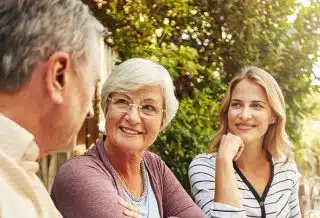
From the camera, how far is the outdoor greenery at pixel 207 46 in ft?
16.3

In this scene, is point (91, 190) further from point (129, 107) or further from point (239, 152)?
point (239, 152)

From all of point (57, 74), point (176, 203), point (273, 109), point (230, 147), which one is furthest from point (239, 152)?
point (57, 74)

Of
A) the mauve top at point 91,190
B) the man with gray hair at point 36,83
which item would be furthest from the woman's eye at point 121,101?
the man with gray hair at point 36,83

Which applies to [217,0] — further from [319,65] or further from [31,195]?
[31,195]

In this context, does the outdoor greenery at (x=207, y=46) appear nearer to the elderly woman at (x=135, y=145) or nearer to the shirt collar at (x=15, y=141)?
the elderly woman at (x=135, y=145)

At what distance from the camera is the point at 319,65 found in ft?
19.2

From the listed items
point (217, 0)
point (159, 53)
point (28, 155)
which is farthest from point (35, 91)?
point (217, 0)

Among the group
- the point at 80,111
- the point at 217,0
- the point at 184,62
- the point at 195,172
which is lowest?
the point at 195,172

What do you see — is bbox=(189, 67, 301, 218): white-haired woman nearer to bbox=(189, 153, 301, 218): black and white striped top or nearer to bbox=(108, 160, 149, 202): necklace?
bbox=(189, 153, 301, 218): black and white striped top

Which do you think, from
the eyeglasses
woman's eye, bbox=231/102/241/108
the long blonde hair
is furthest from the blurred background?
the eyeglasses

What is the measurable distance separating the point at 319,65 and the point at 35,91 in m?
4.91

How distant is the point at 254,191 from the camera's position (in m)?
3.26

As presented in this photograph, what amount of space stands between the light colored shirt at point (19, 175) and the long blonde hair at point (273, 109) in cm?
219

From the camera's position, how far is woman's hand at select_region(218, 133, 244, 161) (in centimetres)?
309
